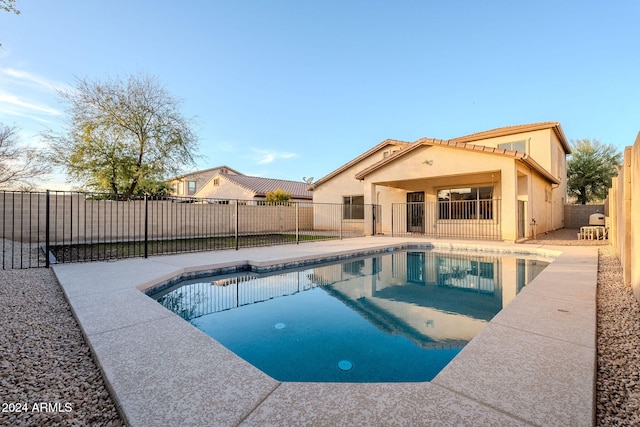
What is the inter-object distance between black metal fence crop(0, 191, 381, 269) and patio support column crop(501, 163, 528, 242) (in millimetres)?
5452

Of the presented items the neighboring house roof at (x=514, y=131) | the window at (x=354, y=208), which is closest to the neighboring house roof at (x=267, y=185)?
the window at (x=354, y=208)

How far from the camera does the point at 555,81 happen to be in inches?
496

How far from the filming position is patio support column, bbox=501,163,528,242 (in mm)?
9984

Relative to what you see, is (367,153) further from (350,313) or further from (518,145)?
(350,313)

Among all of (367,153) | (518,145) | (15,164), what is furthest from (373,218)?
(15,164)

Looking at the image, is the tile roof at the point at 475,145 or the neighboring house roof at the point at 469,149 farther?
the tile roof at the point at 475,145

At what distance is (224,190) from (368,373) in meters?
24.1

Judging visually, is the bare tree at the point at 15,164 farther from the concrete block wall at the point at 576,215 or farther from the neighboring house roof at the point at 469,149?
the concrete block wall at the point at 576,215

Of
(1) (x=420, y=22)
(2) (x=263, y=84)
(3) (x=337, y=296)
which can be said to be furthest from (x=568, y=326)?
(2) (x=263, y=84)

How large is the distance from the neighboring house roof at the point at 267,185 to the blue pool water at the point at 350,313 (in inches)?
652

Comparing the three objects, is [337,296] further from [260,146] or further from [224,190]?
[224,190]

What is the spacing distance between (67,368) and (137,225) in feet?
38.6

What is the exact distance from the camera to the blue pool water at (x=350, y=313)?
8.70 ft

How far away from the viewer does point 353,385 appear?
179 centimetres
